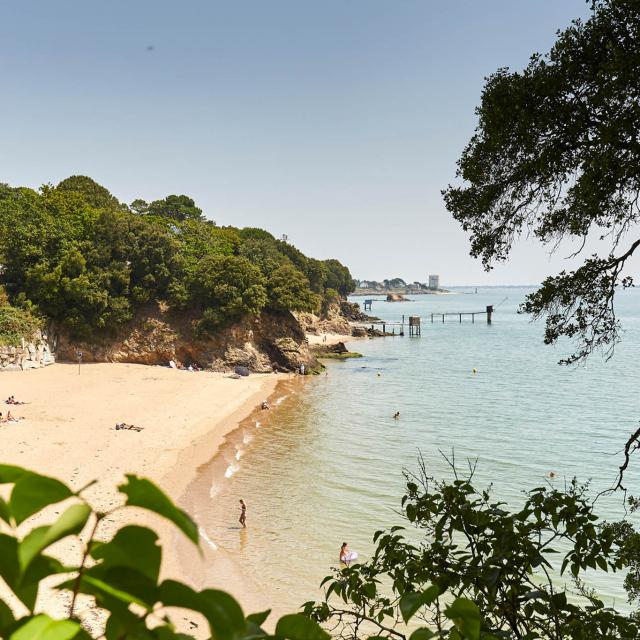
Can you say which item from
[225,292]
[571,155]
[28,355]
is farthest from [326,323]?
[571,155]

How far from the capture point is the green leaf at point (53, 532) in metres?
0.63

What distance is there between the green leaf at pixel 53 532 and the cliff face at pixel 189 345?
48007mm

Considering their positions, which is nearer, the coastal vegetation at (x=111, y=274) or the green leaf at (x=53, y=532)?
the green leaf at (x=53, y=532)

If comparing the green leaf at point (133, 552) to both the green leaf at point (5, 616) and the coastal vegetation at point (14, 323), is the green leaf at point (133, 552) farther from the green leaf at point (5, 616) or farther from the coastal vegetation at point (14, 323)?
the coastal vegetation at point (14, 323)

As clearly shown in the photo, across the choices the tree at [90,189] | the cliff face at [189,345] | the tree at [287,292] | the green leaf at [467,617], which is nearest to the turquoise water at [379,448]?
the cliff face at [189,345]

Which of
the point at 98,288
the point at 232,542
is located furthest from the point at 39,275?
the point at 232,542

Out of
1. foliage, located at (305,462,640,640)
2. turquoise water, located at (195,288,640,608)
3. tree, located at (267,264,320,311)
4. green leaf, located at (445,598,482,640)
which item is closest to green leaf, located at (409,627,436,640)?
green leaf, located at (445,598,482,640)

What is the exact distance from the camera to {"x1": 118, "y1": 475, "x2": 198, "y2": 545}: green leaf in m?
0.61

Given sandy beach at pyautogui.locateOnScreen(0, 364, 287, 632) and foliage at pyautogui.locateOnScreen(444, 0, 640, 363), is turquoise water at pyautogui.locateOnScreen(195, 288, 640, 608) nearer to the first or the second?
sandy beach at pyautogui.locateOnScreen(0, 364, 287, 632)

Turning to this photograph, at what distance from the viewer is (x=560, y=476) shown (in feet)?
79.6

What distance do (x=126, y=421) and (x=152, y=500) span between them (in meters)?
32.2

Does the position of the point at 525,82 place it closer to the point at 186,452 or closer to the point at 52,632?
the point at 52,632

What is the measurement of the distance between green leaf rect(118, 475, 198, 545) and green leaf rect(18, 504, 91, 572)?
6 cm

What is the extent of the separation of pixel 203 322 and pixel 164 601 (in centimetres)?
4759
